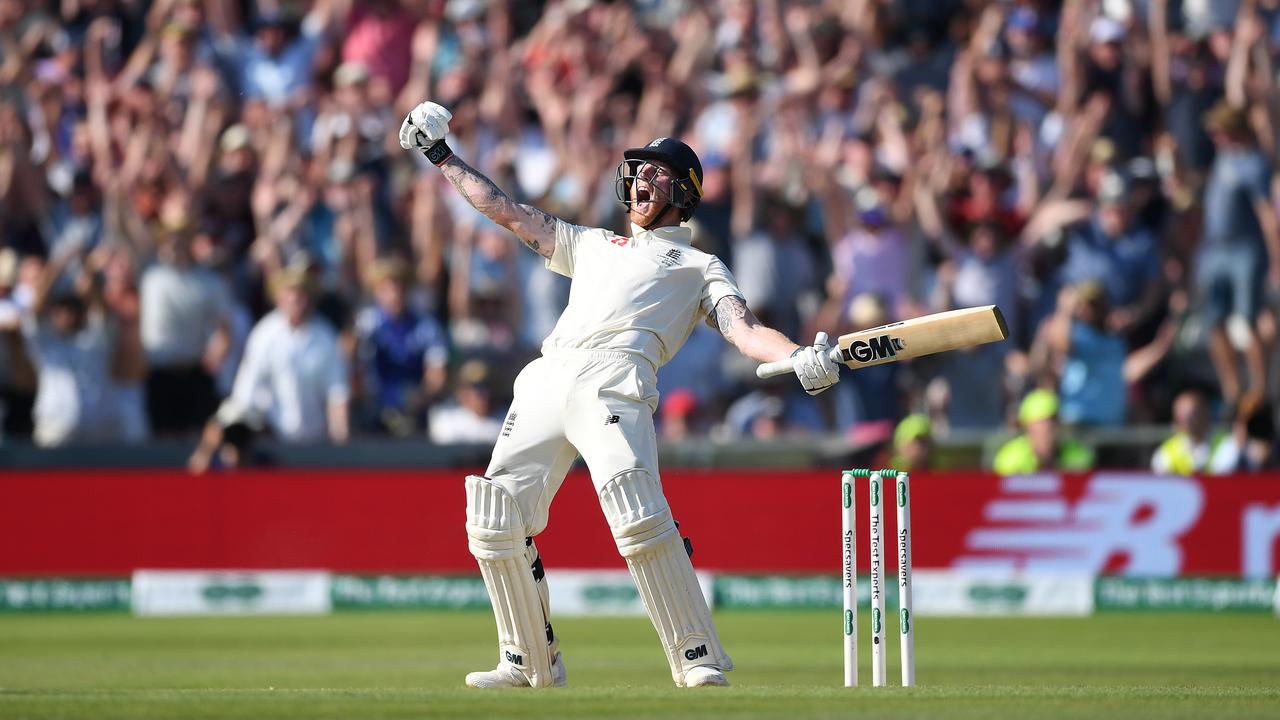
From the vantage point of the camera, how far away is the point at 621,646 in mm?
11156

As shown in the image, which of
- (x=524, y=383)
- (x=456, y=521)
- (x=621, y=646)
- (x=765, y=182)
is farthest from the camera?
(x=765, y=182)

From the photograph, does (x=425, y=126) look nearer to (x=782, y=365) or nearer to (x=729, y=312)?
(x=729, y=312)

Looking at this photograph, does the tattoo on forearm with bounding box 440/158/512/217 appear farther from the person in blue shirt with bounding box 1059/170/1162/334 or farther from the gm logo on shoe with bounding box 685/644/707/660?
the person in blue shirt with bounding box 1059/170/1162/334

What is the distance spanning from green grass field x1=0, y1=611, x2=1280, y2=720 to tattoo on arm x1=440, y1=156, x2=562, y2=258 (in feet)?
5.44

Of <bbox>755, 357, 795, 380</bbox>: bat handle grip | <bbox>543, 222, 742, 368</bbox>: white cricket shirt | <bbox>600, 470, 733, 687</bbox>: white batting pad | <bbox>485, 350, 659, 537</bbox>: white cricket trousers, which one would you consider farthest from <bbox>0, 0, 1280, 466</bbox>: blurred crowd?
<bbox>755, 357, 795, 380</bbox>: bat handle grip

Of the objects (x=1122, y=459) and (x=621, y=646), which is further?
(x=1122, y=459)

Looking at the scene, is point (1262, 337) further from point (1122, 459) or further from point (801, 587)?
point (801, 587)

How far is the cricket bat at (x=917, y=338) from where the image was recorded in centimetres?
653

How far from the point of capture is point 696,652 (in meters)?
6.93

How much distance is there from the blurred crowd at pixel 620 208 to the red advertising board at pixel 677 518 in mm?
400

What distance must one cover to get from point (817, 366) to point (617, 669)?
354 centimetres

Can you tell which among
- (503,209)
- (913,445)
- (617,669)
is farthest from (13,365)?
(503,209)

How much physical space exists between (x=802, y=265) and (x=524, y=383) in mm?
6942

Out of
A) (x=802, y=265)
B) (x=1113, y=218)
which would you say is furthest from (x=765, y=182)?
(x=1113, y=218)
